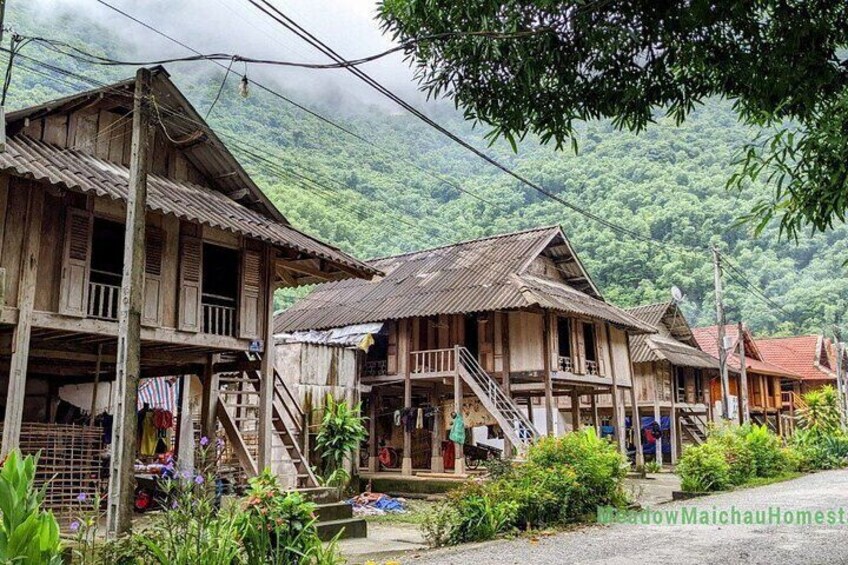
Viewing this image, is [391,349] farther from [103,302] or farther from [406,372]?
[103,302]

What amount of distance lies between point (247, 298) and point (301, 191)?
32203 millimetres

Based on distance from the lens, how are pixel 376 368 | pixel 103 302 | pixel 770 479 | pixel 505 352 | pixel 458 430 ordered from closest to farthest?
1. pixel 103 302
2. pixel 458 430
3. pixel 770 479
4. pixel 505 352
5. pixel 376 368

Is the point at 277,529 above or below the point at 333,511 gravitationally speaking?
above

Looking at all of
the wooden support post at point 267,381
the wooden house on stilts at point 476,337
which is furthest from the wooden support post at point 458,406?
the wooden support post at point 267,381

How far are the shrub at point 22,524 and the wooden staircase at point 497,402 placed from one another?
541 inches

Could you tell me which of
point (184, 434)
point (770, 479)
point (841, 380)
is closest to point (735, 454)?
point (770, 479)

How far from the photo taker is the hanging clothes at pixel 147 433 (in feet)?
51.4

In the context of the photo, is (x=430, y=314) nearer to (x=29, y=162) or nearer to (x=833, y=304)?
(x=29, y=162)

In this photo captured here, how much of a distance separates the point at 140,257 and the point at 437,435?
16092 mm

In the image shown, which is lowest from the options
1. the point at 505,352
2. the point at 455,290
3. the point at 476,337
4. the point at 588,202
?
the point at 505,352

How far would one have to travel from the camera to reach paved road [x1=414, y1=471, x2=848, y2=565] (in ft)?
28.4

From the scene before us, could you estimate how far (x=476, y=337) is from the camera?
22125 mm

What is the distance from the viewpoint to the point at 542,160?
58438 millimetres

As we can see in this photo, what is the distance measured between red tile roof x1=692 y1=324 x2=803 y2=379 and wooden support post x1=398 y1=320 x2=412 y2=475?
17.6 m
